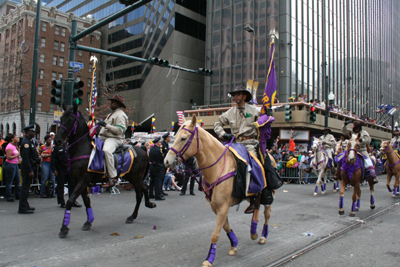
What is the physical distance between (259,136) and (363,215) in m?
5.11

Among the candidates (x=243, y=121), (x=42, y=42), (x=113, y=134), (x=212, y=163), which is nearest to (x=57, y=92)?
(x=113, y=134)

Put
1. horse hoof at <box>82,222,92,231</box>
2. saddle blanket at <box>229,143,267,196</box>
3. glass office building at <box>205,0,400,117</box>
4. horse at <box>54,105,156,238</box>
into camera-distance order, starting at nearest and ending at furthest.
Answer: saddle blanket at <box>229,143,267,196</box>, horse at <box>54,105,156,238</box>, horse hoof at <box>82,222,92,231</box>, glass office building at <box>205,0,400,117</box>

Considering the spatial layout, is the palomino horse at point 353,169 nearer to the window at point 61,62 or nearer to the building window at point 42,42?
the window at point 61,62

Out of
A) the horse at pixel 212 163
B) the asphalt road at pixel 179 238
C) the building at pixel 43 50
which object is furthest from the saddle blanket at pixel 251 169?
the building at pixel 43 50

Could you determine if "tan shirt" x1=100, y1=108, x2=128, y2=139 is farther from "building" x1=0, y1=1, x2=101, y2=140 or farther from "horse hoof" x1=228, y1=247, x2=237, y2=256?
"building" x1=0, y1=1, x2=101, y2=140

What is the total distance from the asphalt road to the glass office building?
19.7 meters

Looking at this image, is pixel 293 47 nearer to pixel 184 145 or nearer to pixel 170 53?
pixel 170 53

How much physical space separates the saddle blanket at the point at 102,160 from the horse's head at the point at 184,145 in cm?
290

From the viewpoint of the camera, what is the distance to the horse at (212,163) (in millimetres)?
4520

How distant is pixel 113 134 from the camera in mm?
7328

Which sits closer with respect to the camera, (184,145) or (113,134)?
(184,145)

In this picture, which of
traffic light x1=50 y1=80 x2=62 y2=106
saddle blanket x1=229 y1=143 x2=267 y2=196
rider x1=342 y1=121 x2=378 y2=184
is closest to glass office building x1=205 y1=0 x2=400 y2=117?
rider x1=342 y1=121 x2=378 y2=184

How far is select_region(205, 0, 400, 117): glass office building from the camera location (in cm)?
3181

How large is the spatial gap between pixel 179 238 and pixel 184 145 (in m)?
2.43
